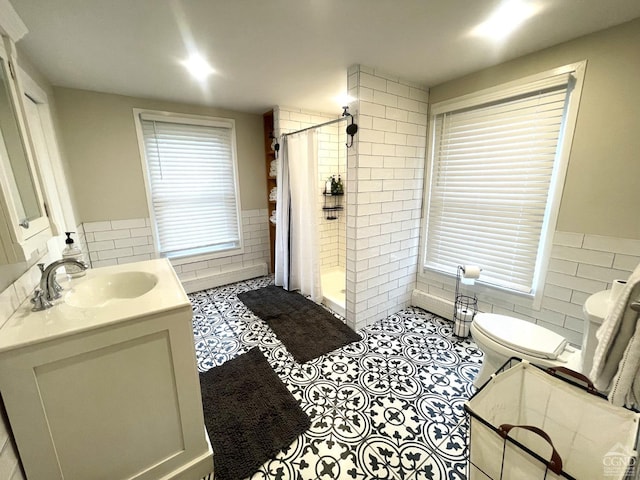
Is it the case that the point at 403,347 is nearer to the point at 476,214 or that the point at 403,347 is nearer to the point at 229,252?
the point at 476,214

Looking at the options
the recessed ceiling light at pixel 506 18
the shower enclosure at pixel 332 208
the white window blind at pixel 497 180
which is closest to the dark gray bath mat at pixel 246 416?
the shower enclosure at pixel 332 208

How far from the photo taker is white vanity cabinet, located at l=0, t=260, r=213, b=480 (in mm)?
843

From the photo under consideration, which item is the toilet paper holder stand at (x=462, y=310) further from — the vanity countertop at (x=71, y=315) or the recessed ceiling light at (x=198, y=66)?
the recessed ceiling light at (x=198, y=66)

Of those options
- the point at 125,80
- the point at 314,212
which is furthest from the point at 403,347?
Answer: the point at 125,80

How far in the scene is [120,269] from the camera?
1494 mm

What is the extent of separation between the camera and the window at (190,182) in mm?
2803

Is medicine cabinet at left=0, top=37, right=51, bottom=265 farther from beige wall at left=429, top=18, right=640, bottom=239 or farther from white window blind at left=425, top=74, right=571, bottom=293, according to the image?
beige wall at left=429, top=18, right=640, bottom=239

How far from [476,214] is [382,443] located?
6.10ft

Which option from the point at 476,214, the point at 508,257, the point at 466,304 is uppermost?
the point at 476,214

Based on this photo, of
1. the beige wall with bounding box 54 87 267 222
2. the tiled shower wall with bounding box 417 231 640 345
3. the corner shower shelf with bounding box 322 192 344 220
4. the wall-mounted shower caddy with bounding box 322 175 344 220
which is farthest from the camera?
the corner shower shelf with bounding box 322 192 344 220

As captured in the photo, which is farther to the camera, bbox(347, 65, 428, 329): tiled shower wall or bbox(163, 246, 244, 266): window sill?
bbox(163, 246, 244, 266): window sill

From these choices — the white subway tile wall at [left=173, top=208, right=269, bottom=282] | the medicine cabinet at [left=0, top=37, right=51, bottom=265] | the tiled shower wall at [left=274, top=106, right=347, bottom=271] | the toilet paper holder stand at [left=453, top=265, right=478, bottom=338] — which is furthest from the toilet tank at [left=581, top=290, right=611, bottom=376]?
the white subway tile wall at [left=173, top=208, right=269, bottom=282]

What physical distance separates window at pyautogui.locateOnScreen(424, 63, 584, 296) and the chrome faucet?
2.66 metres

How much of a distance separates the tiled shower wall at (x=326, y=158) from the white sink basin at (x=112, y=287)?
2.13 meters
